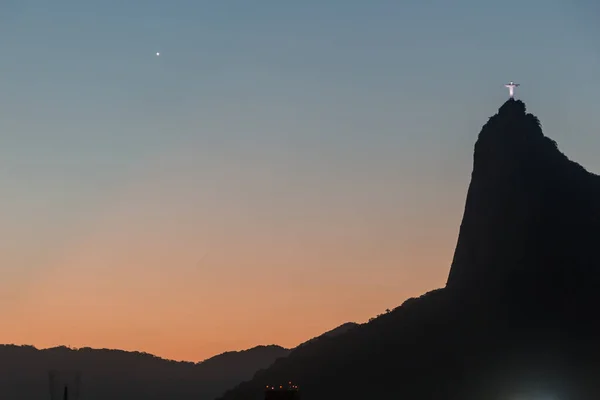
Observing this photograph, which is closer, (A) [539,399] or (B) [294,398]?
(B) [294,398]

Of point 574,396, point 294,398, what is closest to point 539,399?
point 574,396

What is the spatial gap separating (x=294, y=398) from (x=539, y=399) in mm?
Result: 71422

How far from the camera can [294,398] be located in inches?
5753

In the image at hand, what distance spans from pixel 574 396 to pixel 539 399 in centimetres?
659

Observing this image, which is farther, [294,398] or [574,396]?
[574,396]

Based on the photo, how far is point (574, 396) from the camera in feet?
655

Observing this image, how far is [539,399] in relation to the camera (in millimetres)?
199875

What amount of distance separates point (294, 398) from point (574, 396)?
7564cm

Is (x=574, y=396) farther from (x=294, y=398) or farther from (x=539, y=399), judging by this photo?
(x=294, y=398)
